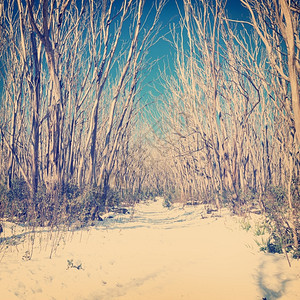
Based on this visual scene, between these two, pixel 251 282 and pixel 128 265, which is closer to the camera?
pixel 251 282

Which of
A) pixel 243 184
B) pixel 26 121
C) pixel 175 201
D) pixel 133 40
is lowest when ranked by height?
pixel 175 201

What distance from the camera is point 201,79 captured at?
5.88m

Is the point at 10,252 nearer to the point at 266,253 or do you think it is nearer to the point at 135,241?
the point at 135,241

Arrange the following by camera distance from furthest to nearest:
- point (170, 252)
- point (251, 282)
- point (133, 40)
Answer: point (133, 40) < point (170, 252) < point (251, 282)

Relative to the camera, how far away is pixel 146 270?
256cm

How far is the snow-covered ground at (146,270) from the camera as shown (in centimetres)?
196

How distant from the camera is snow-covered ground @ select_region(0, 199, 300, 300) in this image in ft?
6.44

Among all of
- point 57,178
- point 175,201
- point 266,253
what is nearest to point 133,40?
point 57,178

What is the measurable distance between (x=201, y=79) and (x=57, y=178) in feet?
13.3

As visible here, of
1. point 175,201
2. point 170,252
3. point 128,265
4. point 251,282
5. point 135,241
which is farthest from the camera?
point 175,201

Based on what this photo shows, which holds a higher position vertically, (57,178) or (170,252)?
(57,178)

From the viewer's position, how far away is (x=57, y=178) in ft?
15.3

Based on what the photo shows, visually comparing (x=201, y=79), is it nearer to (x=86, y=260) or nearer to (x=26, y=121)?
(x=86, y=260)

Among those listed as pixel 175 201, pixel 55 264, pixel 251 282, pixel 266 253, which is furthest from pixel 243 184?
pixel 175 201
